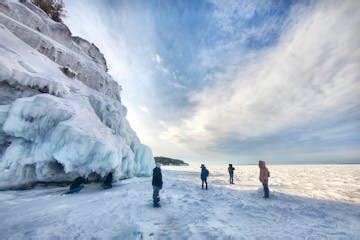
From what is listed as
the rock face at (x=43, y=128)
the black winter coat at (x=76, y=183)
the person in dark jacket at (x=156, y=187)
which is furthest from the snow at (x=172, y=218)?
the rock face at (x=43, y=128)

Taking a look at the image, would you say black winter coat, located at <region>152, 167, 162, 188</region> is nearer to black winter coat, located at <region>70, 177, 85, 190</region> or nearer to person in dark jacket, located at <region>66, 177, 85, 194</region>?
person in dark jacket, located at <region>66, 177, 85, 194</region>

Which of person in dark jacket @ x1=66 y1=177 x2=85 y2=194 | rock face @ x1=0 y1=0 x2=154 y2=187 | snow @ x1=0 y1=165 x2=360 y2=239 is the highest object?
rock face @ x1=0 y1=0 x2=154 y2=187

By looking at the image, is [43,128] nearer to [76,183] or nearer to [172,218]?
[76,183]

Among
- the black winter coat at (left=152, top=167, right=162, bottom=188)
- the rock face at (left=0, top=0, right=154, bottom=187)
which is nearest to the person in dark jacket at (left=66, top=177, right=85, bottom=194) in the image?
→ the rock face at (left=0, top=0, right=154, bottom=187)

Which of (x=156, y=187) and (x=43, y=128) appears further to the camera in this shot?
(x=43, y=128)

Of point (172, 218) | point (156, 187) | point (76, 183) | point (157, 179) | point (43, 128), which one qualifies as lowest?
point (172, 218)

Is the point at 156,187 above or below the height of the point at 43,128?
below

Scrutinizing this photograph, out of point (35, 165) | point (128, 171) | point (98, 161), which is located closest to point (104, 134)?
point (98, 161)

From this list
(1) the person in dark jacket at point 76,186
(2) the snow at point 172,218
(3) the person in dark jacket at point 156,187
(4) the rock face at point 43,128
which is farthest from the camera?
(1) the person in dark jacket at point 76,186

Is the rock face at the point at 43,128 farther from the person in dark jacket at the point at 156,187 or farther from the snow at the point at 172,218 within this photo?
the person in dark jacket at the point at 156,187

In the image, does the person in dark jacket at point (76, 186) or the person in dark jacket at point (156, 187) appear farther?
the person in dark jacket at point (76, 186)

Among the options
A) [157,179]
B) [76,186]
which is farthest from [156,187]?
[76,186]

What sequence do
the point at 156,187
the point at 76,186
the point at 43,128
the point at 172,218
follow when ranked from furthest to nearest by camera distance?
the point at 43,128 < the point at 76,186 < the point at 156,187 < the point at 172,218

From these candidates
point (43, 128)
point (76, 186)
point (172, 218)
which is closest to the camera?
point (172, 218)
